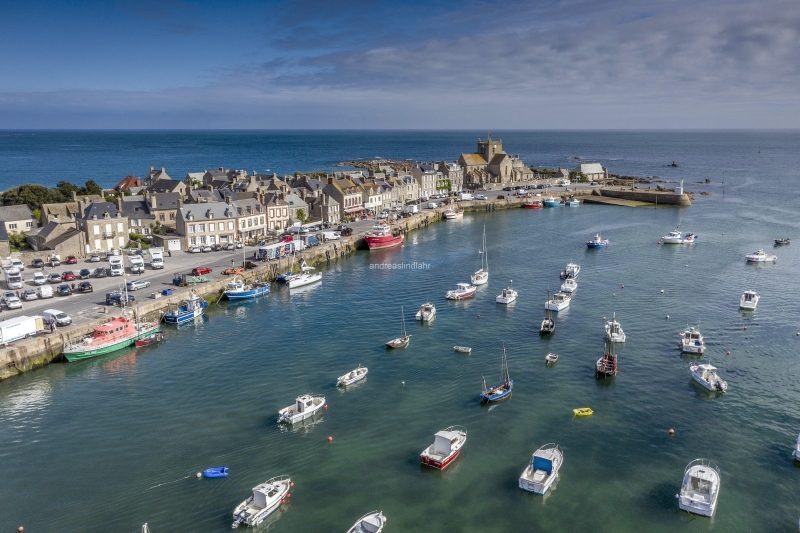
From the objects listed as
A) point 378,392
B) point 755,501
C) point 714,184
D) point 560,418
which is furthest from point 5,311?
point 714,184

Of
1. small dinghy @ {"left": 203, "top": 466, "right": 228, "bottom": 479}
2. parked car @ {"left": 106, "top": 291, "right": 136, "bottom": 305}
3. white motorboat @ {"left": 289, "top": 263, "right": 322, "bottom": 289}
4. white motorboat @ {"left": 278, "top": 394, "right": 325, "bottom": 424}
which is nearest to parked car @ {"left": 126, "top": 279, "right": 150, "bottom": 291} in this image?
parked car @ {"left": 106, "top": 291, "right": 136, "bottom": 305}

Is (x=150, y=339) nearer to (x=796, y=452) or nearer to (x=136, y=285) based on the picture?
(x=136, y=285)

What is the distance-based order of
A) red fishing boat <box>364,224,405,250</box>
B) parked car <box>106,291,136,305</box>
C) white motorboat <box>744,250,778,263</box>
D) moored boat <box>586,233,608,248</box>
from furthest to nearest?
red fishing boat <box>364,224,405,250</box> < moored boat <box>586,233,608,248</box> < white motorboat <box>744,250,778,263</box> < parked car <box>106,291,136,305</box>

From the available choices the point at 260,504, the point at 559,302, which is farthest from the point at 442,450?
the point at 559,302

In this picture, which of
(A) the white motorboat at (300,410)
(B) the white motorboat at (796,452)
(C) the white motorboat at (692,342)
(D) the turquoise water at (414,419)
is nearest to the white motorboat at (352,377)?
(D) the turquoise water at (414,419)

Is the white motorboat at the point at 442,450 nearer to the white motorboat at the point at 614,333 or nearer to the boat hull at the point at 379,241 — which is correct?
the white motorboat at the point at 614,333

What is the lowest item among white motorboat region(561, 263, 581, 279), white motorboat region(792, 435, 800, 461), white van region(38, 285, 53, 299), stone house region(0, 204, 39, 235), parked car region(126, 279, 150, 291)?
white motorboat region(792, 435, 800, 461)

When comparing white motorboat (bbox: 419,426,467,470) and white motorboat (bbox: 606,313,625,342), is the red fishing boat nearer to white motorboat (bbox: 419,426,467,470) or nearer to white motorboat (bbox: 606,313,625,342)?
white motorboat (bbox: 606,313,625,342)
